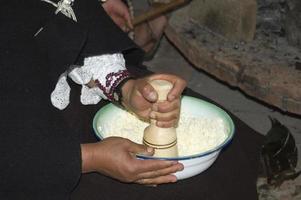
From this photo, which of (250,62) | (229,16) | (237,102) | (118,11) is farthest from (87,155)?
(237,102)

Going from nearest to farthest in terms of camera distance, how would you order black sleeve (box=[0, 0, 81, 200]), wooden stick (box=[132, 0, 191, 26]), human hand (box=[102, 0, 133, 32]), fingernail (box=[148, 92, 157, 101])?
black sleeve (box=[0, 0, 81, 200]), fingernail (box=[148, 92, 157, 101]), human hand (box=[102, 0, 133, 32]), wooden stick (box=[132, 0, 191, 26])

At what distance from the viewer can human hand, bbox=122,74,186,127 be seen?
1114 mm

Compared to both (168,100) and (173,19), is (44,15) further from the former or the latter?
(173,19)

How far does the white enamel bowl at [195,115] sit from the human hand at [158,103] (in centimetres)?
7

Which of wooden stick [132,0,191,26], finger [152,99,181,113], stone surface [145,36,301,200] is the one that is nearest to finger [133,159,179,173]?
finger [152,99,181,113]

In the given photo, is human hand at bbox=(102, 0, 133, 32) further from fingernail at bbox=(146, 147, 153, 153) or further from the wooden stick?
fingernail at bbox=(146, 147, 153, 153)

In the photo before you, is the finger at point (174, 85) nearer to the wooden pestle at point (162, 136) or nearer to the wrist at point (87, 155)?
the wooden pestle at point (162, 136)

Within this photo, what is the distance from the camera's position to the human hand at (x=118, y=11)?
5.37 ft

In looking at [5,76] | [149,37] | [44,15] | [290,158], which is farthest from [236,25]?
[5,76]

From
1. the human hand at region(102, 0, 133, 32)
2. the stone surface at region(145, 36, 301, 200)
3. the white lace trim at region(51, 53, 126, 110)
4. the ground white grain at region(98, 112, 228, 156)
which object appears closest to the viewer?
the ground white grain at region(98, 112, 228, 156)

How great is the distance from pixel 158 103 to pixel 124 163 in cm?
14

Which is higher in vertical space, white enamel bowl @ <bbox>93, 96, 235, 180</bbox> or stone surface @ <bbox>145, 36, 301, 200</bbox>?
white enamel bowl @ <bbox>93, 96, 235, 180</bbox>

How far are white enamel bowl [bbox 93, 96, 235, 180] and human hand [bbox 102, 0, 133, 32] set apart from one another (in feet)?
1.45

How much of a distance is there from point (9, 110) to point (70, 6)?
1.09 feet
